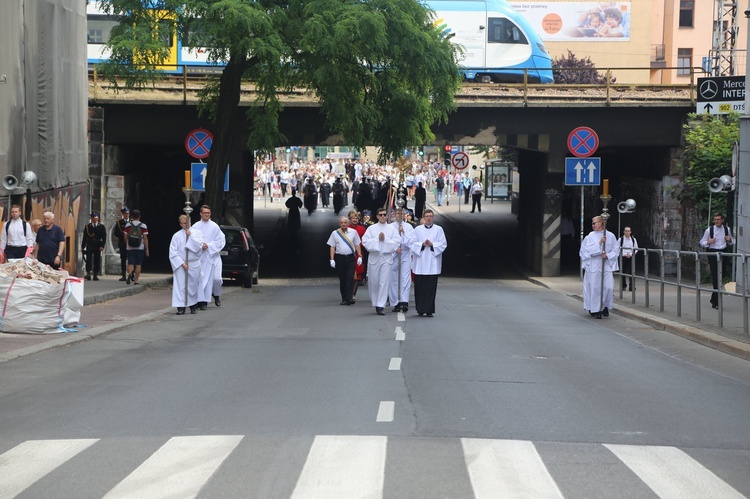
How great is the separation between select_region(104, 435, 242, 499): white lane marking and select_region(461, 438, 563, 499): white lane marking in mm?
1644

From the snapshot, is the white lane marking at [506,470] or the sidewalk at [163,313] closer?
the white lane marking at [506,470]

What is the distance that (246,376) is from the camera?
11766 mm

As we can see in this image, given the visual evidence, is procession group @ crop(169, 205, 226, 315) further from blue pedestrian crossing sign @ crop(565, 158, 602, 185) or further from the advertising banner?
the advertising banner

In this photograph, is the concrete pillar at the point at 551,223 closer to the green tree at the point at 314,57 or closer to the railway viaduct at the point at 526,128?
the railway viaduct at the point at 526,128

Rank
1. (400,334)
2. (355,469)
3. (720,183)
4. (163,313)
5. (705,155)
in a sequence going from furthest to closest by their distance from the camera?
(705,155) < (720,183) < (163,313) < (400,334) < (355,469)

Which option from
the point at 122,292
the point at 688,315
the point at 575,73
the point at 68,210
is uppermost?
the point at 575,73

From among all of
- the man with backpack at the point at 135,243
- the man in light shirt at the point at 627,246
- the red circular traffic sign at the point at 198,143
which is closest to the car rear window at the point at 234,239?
the man with backpack at the point at 135,243

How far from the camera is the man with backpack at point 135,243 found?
25.9 metres

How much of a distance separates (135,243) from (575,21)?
61.8 m

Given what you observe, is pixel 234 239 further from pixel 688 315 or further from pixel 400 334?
pixel 400 334

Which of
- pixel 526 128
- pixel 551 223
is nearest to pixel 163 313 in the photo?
pixel 526 128

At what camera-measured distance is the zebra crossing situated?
6.92m

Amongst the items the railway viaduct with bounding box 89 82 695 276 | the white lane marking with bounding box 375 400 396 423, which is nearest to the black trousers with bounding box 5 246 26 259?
the white lane marking with bounding box 375 400 396 423

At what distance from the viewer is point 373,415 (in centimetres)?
938
